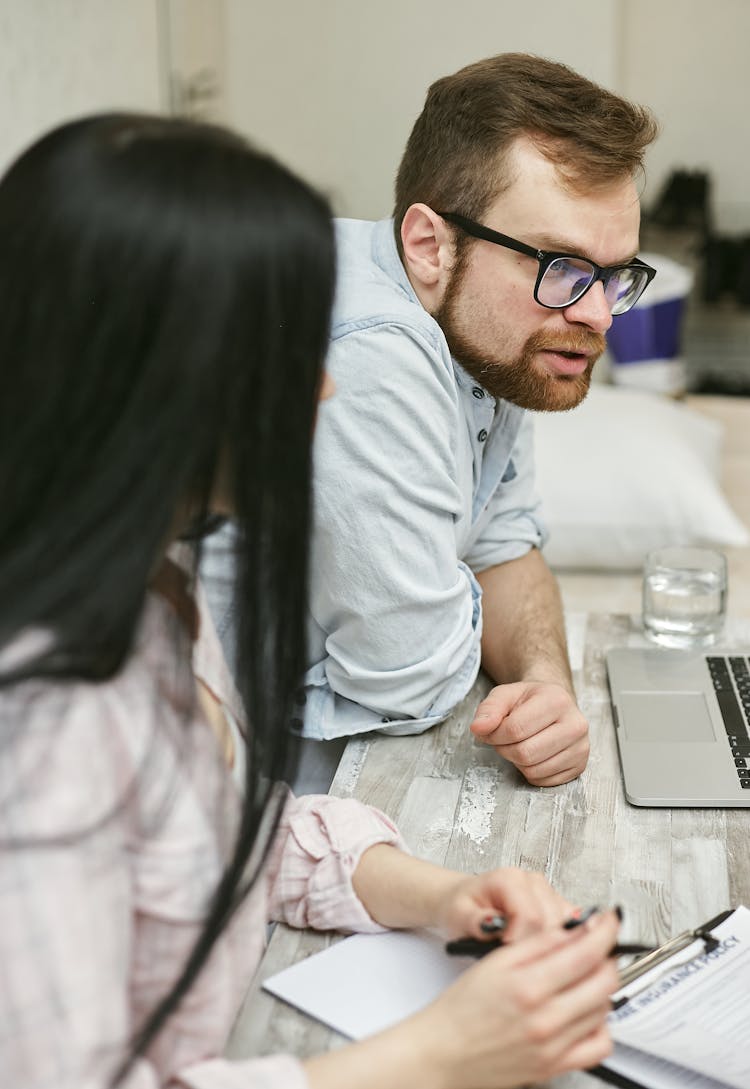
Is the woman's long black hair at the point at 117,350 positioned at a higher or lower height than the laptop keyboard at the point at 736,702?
higher

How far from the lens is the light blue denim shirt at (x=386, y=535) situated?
1.18 metres

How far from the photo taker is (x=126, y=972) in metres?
0.61

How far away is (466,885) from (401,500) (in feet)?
1.51

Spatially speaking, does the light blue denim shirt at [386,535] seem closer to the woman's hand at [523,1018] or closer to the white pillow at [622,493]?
the woman's hand at [523,1018]

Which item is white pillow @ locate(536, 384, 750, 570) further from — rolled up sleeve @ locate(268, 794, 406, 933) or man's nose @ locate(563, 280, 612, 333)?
rolled up sleeve @ locate(268, 794, 406, 933)

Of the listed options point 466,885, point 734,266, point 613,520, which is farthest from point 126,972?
point 734,266

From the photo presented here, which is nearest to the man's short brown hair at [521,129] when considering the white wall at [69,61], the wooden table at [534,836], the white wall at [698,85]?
the wooden table at [534,836]

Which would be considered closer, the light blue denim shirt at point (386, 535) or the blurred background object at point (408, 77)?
the light blue denim shirt at point (386, 535)

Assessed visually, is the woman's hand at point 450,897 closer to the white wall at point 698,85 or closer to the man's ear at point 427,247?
the man's ear at point 427,247

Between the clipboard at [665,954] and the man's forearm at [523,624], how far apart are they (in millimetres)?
412

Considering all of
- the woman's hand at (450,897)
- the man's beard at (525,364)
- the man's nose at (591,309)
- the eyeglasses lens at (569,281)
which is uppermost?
the eyeglasses lens at (569,281)

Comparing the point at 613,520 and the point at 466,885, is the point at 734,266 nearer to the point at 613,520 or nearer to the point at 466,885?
the point at 613,520

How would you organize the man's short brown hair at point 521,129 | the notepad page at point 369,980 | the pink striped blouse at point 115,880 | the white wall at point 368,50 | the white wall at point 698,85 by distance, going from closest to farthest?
the pink striped blouse at point 115,880 → the notepad page at point 369,980 → the man's short brown hair at point 521,129 → the white wall at point 368,50 → the white wall at point 698,85

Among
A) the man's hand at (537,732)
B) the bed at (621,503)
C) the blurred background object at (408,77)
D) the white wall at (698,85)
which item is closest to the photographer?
the man's hand at (537,732)
